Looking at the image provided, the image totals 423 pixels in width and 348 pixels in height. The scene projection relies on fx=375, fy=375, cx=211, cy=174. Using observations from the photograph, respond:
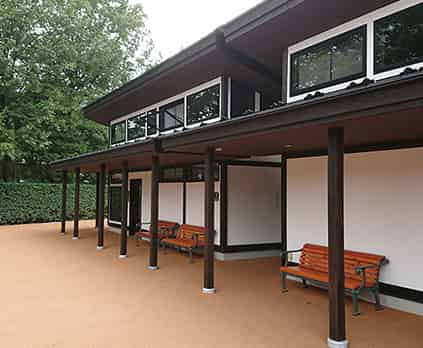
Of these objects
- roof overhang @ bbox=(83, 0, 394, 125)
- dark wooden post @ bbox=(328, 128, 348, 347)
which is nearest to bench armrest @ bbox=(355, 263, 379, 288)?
dark wooden post @ bbox=(328, 128, 348, 347)

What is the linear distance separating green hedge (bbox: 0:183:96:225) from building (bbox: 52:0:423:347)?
833 cm

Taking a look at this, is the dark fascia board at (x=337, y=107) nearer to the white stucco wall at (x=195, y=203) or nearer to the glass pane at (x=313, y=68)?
the glass pane at (x=313, y=68)

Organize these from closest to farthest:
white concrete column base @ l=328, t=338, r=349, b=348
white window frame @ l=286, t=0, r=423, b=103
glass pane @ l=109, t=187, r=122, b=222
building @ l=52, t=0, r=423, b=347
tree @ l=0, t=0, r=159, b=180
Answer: white concrete column base @ l=328, t=338, r=349, b=348, building @ l=52, t=0, r=423, b=347, white window frame @ l=286, t=0, r=423, b=103, glass pane @ l=109, t=187, r=122, b=222, tree @ l=0, t=0, r=159, b=180

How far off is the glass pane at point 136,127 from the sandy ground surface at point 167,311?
496 cm

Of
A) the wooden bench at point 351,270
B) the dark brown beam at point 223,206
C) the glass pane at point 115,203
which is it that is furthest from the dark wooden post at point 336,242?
the glass pane at point 115,203

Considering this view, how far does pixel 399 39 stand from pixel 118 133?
34.8ft

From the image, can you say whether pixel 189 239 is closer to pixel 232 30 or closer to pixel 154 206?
pixel 154 206

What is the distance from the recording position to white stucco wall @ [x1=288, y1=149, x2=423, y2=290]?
17.0 feet

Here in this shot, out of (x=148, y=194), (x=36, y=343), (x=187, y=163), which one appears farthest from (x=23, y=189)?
(x=36, y=343)

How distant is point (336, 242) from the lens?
13.2 feet

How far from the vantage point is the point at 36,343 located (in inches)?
159

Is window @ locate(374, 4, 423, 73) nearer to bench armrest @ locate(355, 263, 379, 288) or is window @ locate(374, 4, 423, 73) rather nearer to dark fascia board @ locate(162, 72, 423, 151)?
dark fascia board @ locate(162, 72, 423, 151)

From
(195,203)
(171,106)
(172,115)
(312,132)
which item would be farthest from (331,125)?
(171,106)

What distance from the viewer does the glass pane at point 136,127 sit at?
11953 millimetres
